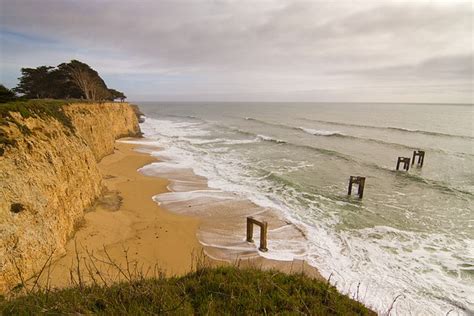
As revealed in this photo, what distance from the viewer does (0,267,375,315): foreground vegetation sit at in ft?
12.6

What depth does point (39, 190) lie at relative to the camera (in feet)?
26.3

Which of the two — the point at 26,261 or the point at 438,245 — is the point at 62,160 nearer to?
the point at 26,261

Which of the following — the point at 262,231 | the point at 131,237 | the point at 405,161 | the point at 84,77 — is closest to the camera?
the point at 262,231

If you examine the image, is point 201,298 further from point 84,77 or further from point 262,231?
point 84,77

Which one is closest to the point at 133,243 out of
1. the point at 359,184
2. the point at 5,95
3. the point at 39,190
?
the point at 39,190

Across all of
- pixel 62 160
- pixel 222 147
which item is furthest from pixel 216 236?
pixel 222 147

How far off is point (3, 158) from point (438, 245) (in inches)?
636

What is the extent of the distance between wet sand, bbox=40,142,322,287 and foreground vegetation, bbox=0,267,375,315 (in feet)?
3.92

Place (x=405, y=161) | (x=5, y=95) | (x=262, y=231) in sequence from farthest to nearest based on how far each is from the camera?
(x=405, y=161) → (x=5, y=95) → (x=262, y=231)

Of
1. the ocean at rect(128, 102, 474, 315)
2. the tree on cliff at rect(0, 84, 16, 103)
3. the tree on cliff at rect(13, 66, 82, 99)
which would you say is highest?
the tree on cliff at rect(13, 66, 82, 99)

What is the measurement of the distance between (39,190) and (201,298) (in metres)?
6.75

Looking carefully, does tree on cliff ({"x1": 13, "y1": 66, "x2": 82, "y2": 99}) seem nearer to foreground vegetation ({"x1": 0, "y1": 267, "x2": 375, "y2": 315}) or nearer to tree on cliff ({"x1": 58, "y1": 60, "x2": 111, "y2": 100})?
tree on cliff ({"x1": 58, "y1": 60, "x2": 111, "y2": 100})

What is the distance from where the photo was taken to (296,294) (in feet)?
15.4

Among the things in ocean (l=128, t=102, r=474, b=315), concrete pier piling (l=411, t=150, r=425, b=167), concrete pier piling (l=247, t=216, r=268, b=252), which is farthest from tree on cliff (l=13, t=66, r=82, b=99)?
concrete pier piling (l=411, t=150, r=425, b=167)
